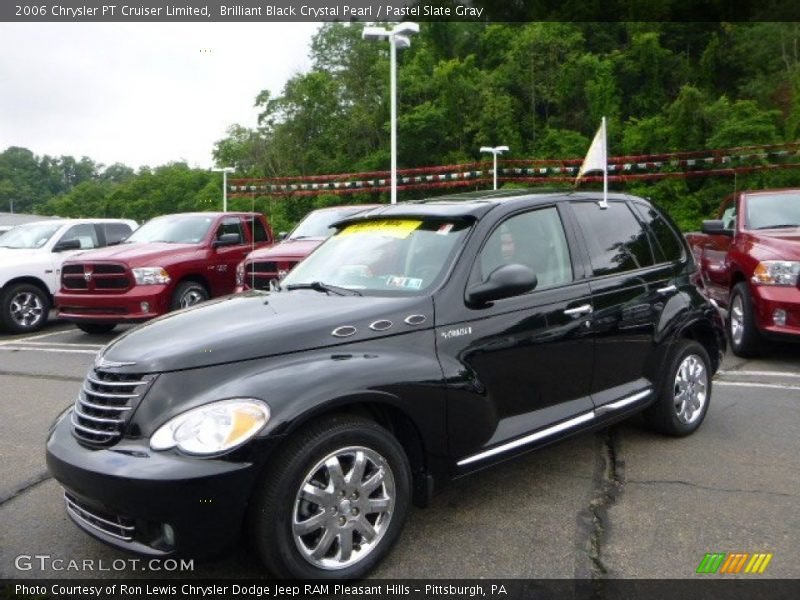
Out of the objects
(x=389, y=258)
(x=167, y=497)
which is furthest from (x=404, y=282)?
(x=167, y=497)

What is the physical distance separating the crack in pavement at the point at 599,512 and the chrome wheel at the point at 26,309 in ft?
31.4

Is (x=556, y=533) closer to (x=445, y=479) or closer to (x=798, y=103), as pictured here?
(x=445, y=479)

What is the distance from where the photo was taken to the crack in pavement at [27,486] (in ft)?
13.8

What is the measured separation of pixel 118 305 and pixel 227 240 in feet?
6.20

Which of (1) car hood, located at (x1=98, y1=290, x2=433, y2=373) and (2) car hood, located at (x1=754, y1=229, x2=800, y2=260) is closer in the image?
(1) car hood, located at (x1=98, y1=290, x2=433, y2=373)

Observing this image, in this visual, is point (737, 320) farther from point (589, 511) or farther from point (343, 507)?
point (343, 507)

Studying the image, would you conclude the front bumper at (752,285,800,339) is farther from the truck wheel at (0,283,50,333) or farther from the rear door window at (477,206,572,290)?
the truck wheel at (0,283,50,333)

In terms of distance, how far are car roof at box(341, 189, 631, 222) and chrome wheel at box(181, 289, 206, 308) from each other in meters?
6.11

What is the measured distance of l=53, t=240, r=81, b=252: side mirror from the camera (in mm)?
11770

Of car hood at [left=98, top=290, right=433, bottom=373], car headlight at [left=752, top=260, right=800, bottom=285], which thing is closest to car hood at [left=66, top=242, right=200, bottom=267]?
car hood at [left=98, top=290, right=433, bottom=373]

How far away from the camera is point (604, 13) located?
54469mm

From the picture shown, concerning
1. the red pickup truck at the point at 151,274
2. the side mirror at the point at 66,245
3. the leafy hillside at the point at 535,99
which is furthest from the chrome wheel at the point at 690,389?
the leafy hillside at the point at 535,99

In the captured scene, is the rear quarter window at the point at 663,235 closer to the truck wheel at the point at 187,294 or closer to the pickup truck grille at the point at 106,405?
the pickup truck grille at the point at 106,405

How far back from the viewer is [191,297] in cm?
1018
